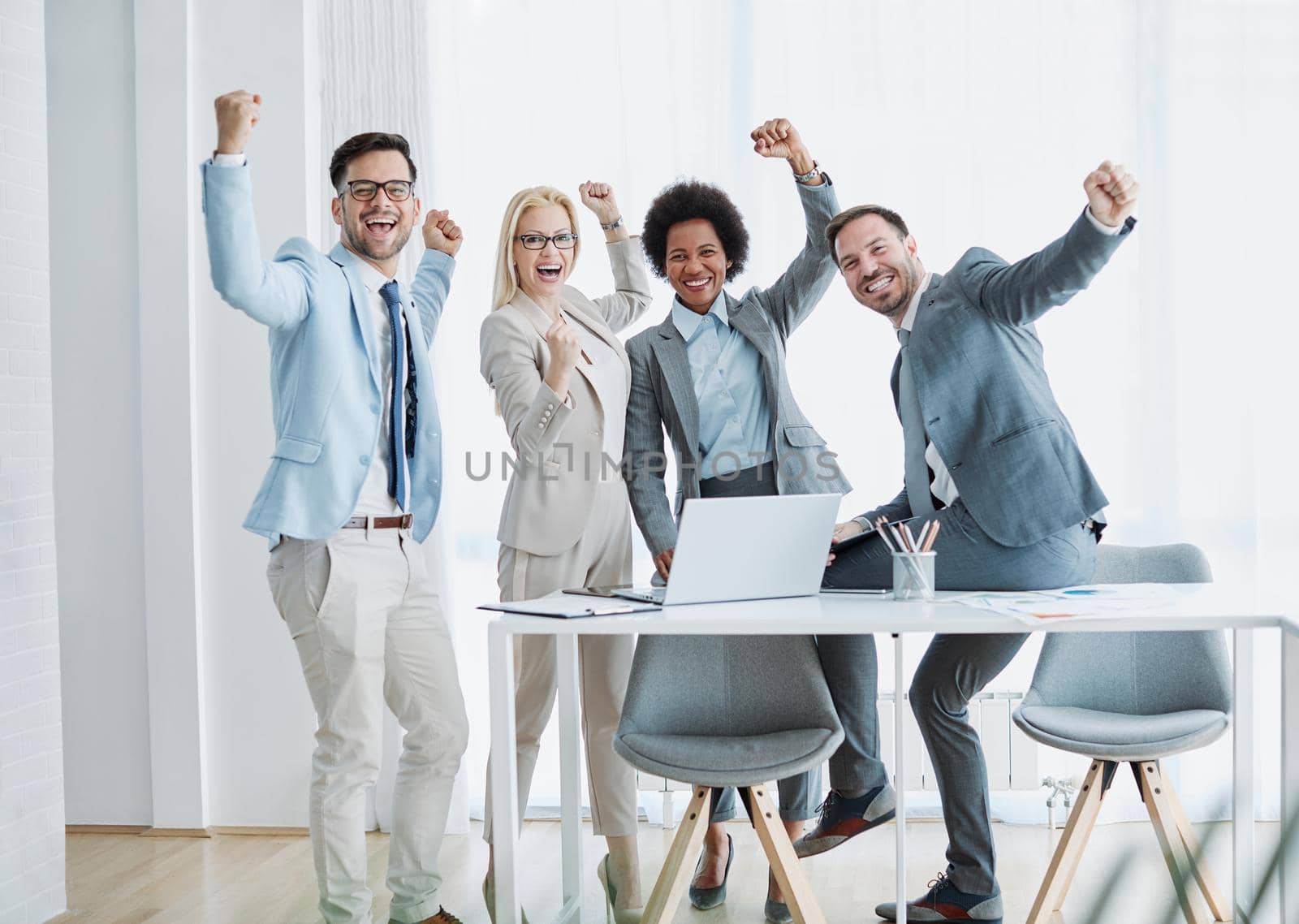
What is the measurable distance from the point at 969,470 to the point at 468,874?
1822 mm

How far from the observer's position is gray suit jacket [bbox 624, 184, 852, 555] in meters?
2.87

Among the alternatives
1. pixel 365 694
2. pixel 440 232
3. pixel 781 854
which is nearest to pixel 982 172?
pixel 440 232

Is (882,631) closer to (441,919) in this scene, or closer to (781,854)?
(781,854)

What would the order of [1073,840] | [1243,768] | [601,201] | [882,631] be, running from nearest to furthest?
[882,631]
[1243,768]
[1073,840]
[601,201]

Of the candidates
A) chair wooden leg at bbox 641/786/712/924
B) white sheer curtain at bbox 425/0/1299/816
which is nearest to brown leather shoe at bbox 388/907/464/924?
chair wooden leg at bbox 641/786/712/924

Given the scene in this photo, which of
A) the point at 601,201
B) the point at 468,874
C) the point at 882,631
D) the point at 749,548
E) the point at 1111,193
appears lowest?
the point at 468,874

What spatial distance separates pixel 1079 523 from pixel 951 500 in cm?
27

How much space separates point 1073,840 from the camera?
2.55 metres

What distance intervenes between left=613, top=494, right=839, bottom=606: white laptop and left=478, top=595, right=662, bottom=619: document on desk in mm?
59

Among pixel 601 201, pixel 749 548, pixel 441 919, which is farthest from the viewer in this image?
pixel 601 201

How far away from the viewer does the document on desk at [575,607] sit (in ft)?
7.16

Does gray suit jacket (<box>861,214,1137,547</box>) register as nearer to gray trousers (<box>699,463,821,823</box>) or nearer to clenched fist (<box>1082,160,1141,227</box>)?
clenched fist (<box>1082,160,1141,227</box>)

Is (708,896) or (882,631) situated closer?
(882,631)

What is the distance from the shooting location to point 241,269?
86.9 inches
